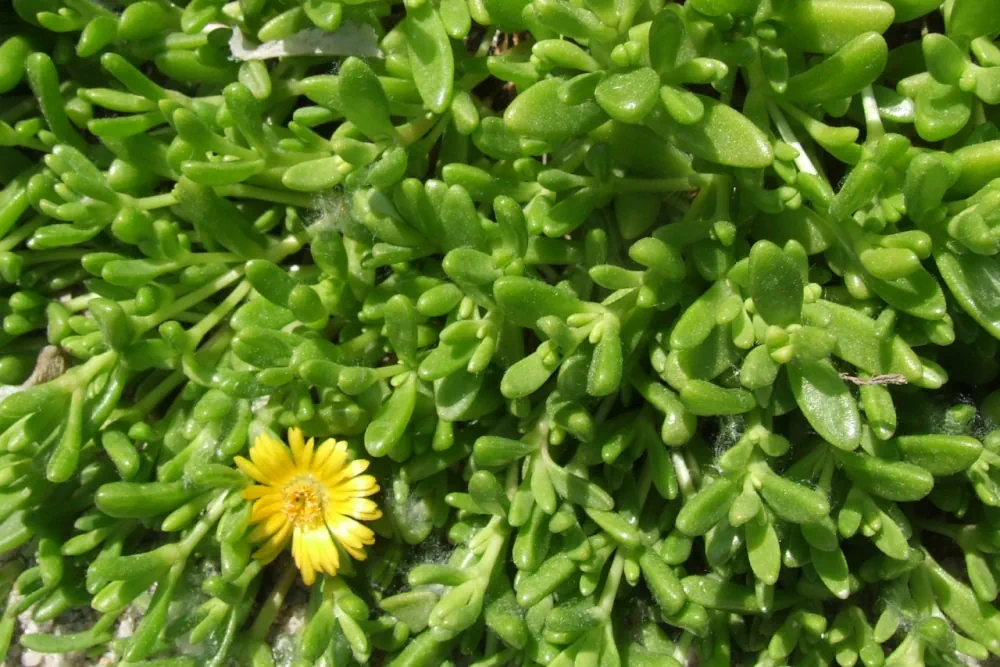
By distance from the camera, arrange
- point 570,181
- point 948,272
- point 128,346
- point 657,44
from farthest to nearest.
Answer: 1. point 128,346
2. point 570,181
3. point 948,272
4. point 657,44

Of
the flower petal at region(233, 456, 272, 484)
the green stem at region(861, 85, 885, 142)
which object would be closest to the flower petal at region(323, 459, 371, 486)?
the flower petal at region(233, 456, 272, 484)

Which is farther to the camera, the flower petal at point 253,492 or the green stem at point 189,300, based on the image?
the green stem at point 189,300

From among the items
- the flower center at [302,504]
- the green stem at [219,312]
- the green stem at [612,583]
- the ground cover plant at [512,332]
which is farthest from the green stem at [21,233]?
the green stem at [612,583]

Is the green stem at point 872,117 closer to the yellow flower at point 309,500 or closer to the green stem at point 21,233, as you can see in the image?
the yellow flower at point 309,500

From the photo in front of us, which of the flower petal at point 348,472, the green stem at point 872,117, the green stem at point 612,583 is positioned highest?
the green stem at point 872,117

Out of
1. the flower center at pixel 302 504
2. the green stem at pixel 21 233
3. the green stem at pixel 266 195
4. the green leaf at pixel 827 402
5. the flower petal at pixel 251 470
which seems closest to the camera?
the green leaf at pixel 827 402

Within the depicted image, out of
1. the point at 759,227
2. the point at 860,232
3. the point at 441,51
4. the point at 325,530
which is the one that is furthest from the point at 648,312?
the point at 325,530

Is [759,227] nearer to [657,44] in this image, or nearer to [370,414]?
[657,44]

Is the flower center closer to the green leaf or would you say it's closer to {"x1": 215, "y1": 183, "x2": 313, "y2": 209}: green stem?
{"x1": 215, "y1": 183, "x2": 313, "y2": 209}: green stem
